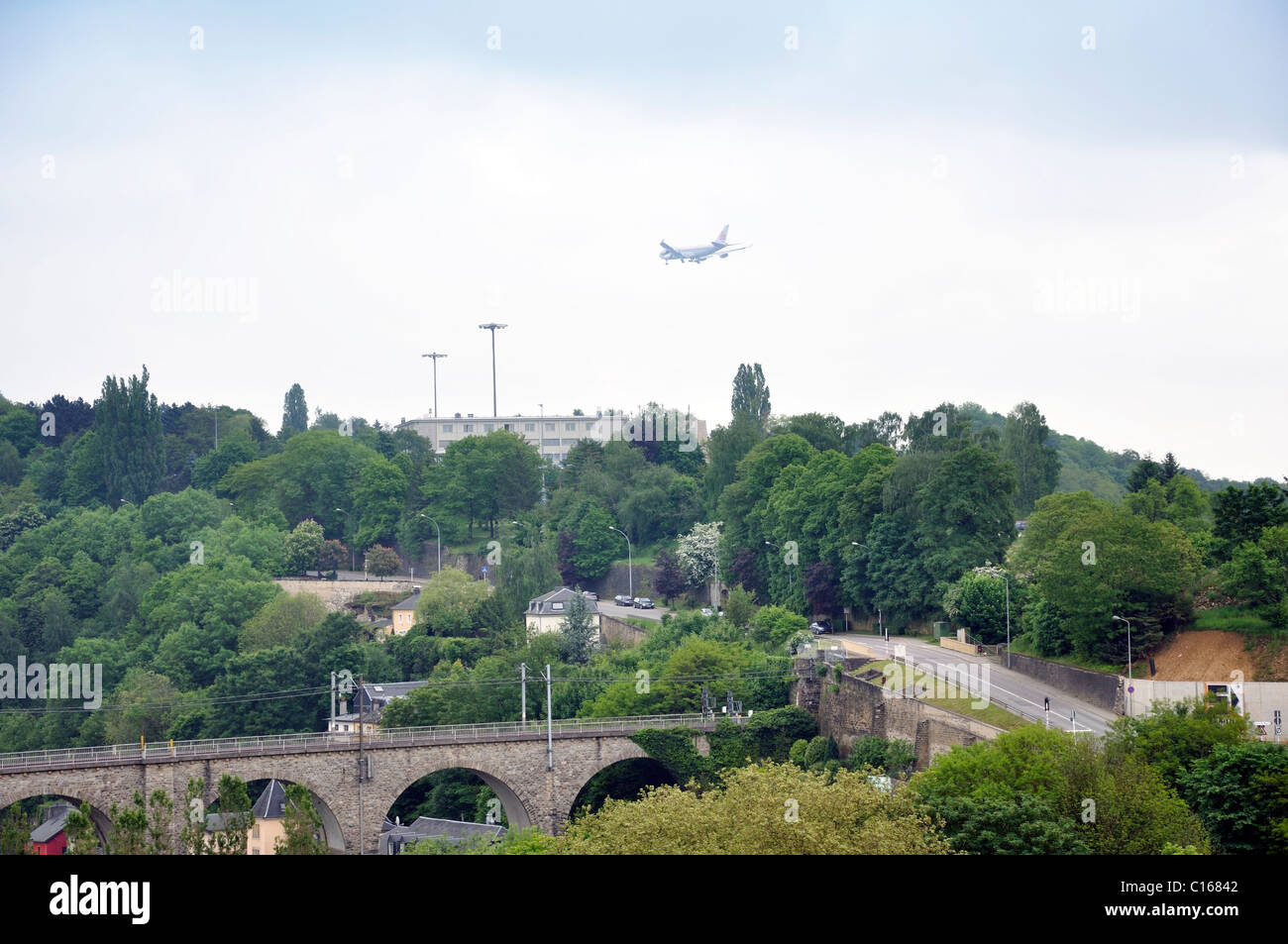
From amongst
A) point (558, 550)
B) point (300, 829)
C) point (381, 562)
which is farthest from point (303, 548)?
point (300, 829)

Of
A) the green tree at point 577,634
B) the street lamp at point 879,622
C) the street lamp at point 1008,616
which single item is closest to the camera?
the street lamp at point 1008,616

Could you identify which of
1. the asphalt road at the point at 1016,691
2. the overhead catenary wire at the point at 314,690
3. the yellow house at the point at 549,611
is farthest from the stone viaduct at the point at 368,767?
the yellow house at the point at 549,611

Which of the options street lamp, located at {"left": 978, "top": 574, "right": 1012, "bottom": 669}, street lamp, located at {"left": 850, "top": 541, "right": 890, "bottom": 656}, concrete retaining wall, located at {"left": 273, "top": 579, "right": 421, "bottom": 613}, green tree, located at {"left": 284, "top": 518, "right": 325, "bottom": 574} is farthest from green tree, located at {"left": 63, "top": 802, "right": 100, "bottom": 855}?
green tree, located at {"left": 284, "top": 518, "right": 325, "bottom": 574}

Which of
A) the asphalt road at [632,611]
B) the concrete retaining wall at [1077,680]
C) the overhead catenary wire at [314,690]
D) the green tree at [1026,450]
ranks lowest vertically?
the overhead catenary wire at [314,690]

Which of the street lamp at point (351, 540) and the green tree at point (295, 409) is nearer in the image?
the street lamp at point (351, 540)

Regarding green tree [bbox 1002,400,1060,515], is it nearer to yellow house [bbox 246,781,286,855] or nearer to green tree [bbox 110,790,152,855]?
yellow house [bbox 246,781,286,855]

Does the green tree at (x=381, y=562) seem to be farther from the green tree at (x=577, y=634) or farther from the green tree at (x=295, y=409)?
the green tree at (x=295, y=409)
